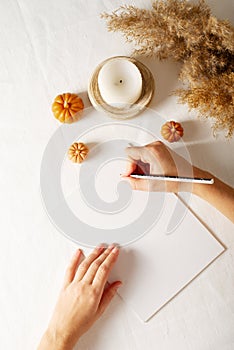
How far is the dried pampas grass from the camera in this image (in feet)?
2.69

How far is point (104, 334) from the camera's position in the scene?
2.90ft

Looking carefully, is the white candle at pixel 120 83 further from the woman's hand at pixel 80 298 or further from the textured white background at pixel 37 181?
the woman's hand at pixel 80 298

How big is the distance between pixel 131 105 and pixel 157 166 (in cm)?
15

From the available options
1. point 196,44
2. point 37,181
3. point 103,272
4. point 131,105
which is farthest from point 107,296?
point 196,44

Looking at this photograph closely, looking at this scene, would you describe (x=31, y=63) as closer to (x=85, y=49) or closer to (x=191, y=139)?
(x=85, y=49)

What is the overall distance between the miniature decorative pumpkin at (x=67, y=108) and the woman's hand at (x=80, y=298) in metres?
Answer: 0.29

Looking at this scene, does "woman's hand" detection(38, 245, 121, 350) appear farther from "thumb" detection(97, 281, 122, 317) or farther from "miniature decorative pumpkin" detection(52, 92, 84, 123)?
"miniature decorative pumpkin" detection(52, 92, 84, 123)

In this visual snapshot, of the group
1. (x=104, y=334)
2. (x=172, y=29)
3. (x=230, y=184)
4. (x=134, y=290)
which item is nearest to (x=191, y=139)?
(x=230, y=184)

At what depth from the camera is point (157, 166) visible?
2.82 ft

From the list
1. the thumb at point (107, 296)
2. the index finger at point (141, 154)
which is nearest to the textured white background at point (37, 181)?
the thumb at point (107, 296)

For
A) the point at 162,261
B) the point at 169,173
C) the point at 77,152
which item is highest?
the point at 77,152

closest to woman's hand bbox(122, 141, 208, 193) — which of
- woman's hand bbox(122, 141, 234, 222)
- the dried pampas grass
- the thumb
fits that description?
woman's hand bbox(122, 141, 234, 222)

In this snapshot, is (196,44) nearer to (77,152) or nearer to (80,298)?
(77,152)

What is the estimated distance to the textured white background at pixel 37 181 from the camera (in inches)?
34.9
